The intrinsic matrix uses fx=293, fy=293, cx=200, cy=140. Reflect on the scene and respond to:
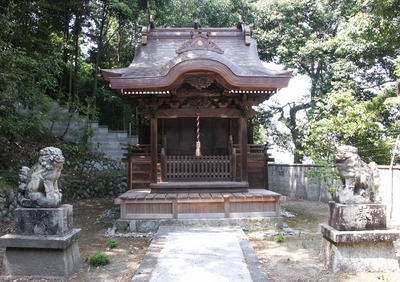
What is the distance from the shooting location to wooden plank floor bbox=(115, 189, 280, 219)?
23.7ft

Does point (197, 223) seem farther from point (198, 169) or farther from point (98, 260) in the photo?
point (98, 260)

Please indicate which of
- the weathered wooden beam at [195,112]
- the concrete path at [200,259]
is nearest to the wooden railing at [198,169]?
the weathered wooden beam at [195,112]

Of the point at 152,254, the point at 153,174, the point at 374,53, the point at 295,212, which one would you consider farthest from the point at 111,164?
the point at 374,53

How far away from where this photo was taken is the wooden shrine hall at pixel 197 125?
24.0ft

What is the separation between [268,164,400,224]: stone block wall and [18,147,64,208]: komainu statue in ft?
24.9

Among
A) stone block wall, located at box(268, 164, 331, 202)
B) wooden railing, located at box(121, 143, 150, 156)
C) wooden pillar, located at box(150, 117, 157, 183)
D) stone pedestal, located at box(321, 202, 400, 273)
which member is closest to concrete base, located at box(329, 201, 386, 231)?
stone pedestal, located at box(321, 202, 400, 273)

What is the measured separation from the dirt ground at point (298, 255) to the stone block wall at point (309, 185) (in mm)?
1770

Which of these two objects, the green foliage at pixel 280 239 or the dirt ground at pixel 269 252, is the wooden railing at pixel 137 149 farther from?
the green foliage at pixel 280 239

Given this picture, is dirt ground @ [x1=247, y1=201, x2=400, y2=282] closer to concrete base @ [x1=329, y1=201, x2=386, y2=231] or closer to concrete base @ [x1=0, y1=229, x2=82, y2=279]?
concrete base @ [x1=329, y1=201, x2=386, y2=231]

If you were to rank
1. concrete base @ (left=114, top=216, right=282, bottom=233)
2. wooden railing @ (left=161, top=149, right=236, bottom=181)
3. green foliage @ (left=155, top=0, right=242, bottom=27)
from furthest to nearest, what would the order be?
green foliage @ (left=155, top=0, right=242, bottom=27) < wooden railing @ (left=161, top=149, right=236, bottom=181) < concrete base @ (left=114, top=216, right=282, bottom=233)

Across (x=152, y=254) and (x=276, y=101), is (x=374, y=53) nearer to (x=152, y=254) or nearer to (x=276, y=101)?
(x=276, y=101)

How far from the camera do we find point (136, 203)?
23.7ft

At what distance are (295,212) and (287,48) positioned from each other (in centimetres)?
1005

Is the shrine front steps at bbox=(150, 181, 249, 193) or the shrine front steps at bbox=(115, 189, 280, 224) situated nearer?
the shrine front steps at bbox=(115, 189, 280, 224)
